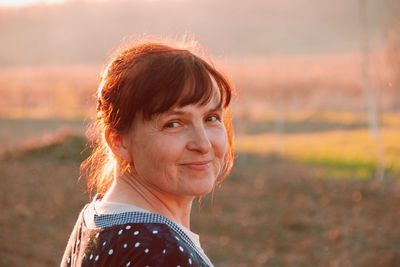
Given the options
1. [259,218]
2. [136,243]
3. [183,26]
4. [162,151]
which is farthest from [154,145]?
[183,26]

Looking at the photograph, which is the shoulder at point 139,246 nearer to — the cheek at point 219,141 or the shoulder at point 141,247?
the shoulder at point 141,247

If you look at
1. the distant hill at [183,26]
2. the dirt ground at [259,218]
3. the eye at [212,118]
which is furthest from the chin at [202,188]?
the distant hill at [183,26]

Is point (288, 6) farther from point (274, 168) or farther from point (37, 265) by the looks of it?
point (37, 265)

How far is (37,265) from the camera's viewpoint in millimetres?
6719

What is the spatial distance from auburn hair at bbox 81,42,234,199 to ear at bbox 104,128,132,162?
0.05 feet

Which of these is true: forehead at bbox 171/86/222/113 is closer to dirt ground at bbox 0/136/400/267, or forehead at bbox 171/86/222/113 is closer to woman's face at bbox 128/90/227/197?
woman's face at bbox 128/90/227/197

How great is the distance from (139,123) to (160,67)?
0.14m

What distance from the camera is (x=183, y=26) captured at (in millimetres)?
90625

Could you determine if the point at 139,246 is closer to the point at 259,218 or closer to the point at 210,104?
the point at 210,104

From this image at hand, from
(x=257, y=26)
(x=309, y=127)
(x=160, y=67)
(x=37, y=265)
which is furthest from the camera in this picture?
(x=257, y=26)

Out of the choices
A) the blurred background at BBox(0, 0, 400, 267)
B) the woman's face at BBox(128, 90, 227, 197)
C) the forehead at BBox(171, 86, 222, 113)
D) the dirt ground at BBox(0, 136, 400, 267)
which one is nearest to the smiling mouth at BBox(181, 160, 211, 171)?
the woman's face at BBox(128, 90, 227, 197)

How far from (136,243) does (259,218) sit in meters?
8.06

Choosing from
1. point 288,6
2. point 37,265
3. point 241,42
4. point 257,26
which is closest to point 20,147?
point 37,265

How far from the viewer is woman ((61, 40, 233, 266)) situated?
1546 mm
